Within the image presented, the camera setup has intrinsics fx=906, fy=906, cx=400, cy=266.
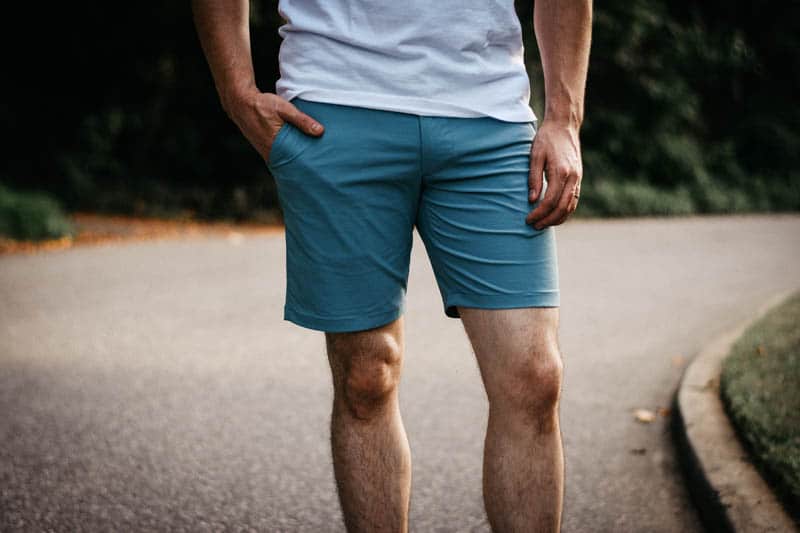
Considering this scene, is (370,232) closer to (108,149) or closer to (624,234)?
(624,234)

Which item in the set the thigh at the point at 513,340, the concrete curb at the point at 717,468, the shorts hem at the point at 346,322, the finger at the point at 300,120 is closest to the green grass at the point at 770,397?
the concrete curb at the point at 717,468

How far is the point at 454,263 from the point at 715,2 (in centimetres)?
2025

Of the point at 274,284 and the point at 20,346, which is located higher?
the point at 20,346

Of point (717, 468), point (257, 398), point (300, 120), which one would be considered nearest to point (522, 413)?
point (300, 120)

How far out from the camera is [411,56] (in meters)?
1.76

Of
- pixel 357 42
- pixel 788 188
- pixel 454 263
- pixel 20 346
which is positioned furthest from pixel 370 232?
pixel 788 188

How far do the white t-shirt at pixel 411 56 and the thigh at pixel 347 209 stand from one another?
0.14ft

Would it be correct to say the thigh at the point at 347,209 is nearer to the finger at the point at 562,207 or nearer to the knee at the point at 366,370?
the knee at the point at 366,370

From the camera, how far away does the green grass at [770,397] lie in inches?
107

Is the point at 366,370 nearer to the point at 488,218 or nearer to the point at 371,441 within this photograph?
the point at 371,441

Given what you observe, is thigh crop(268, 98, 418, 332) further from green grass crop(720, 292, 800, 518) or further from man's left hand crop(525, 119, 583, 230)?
green grass crop(720, 292, 800, 518)

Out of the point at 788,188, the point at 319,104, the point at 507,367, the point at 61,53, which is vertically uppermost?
the point at 319,104

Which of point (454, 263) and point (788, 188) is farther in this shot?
point (788, 188)

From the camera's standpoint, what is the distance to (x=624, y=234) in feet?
39.0
